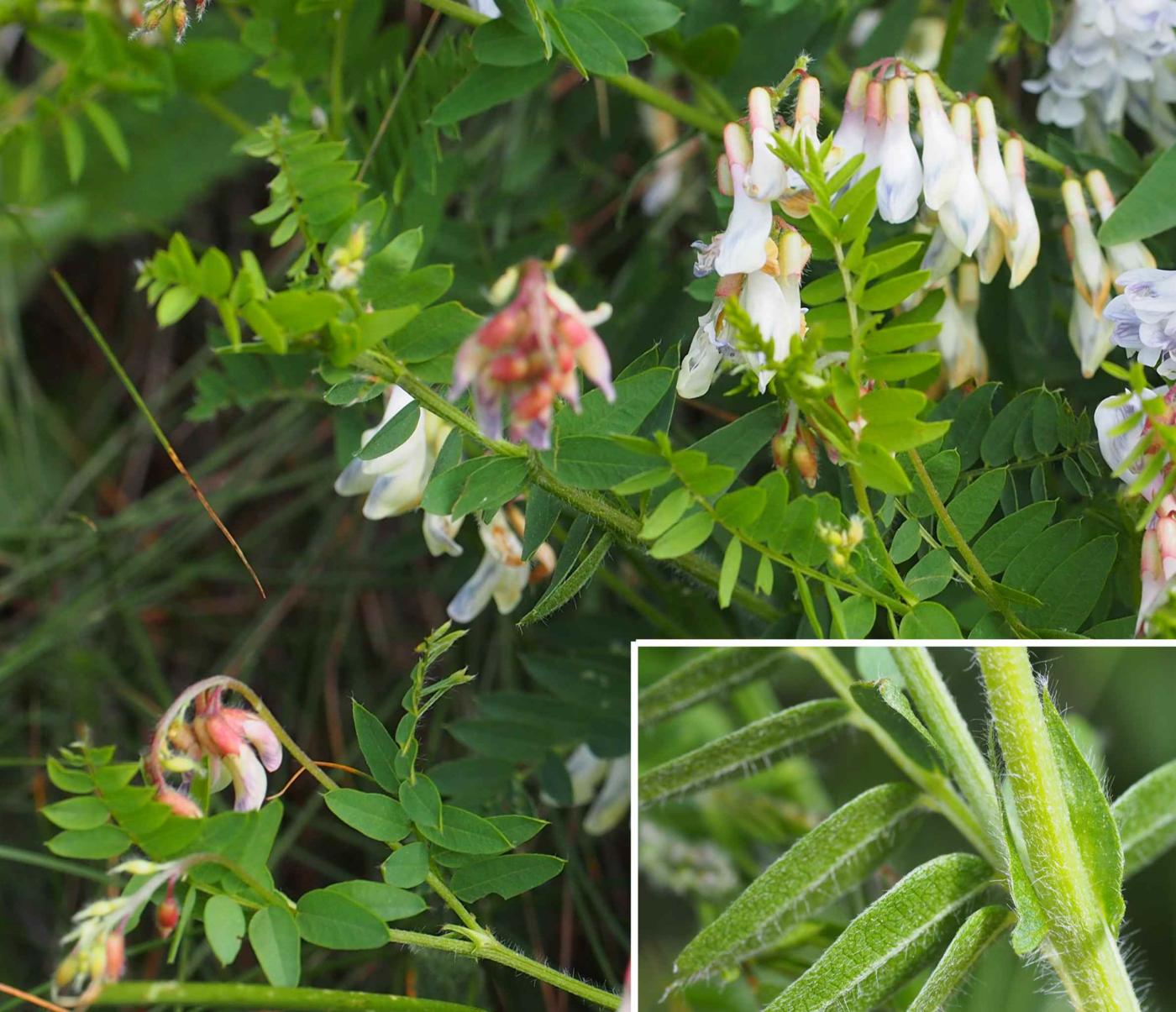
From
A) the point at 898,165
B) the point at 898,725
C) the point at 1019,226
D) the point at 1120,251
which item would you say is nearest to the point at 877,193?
the point at 898,165

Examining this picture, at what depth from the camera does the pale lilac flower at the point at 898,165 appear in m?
0.91

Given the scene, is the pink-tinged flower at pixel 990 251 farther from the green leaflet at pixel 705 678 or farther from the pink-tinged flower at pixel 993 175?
the green leaflet at pixel 705 678

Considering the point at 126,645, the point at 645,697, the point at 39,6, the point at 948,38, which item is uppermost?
the point at 39,6

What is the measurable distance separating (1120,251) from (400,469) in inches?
22.4

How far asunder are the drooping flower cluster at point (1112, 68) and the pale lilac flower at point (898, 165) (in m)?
0.27

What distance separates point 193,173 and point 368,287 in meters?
1.16

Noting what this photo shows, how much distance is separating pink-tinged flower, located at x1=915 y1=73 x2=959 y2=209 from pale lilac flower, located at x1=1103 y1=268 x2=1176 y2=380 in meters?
0.12

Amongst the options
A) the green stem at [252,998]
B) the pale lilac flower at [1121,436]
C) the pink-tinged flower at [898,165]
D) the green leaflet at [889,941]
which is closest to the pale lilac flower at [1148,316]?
the pale lilac flower at [1121,436]

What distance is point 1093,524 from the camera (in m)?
0.95

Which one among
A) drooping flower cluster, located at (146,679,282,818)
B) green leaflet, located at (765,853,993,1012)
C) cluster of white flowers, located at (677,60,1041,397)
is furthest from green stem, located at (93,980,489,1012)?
cluster of white flowers, located at (677,60,1041,397)

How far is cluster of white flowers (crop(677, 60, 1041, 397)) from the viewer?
0.85m

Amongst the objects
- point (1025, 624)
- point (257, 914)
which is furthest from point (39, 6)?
point (1025, 624)

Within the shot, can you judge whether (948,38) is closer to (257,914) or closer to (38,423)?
(257,914)

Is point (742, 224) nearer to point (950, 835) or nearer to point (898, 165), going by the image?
point (898, 165)
